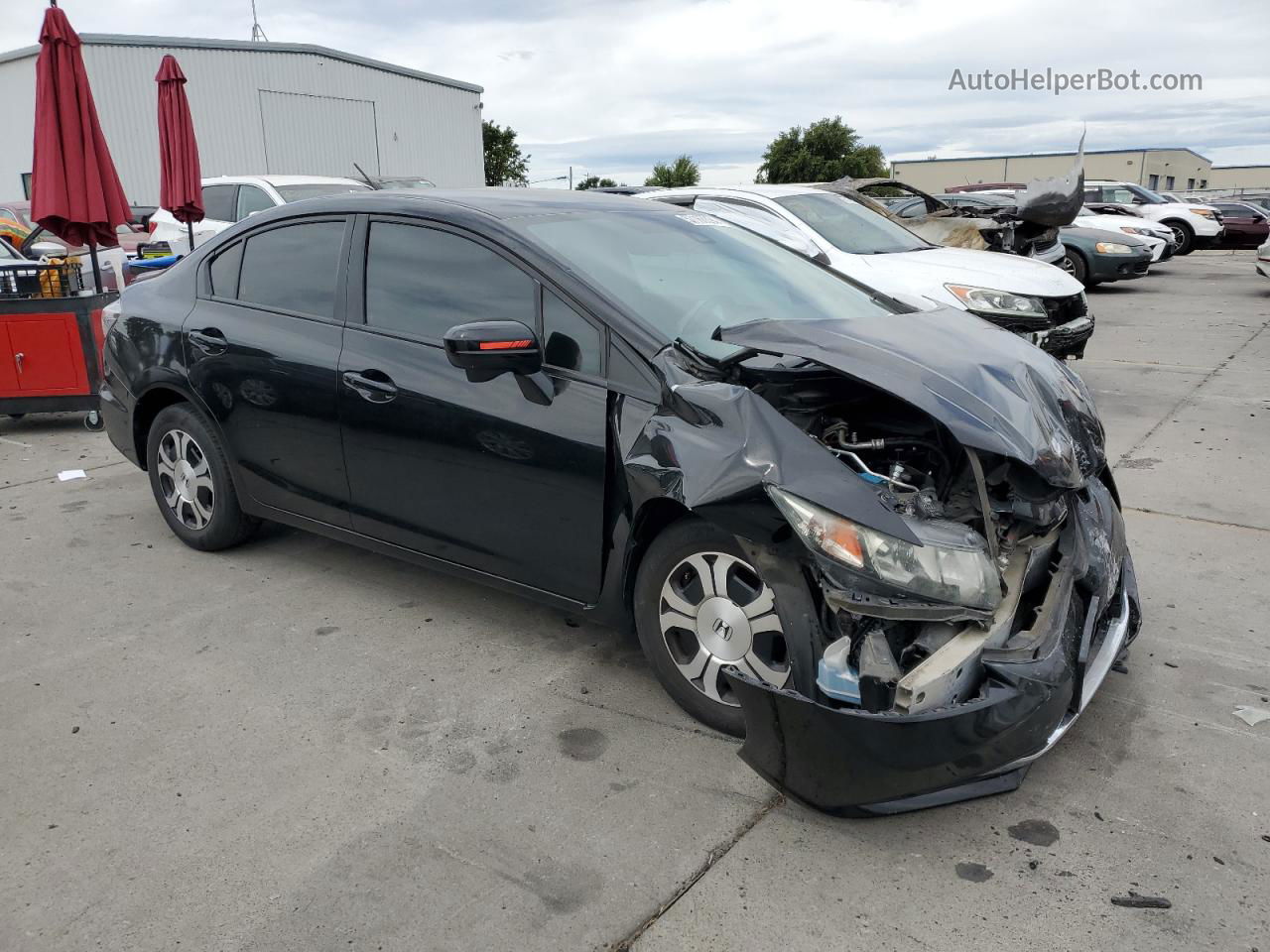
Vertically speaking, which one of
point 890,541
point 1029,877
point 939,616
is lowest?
point 1029,877

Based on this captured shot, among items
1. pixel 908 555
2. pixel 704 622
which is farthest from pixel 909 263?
pixel 908 555

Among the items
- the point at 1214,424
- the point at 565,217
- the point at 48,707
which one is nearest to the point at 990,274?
the point at 1214,424

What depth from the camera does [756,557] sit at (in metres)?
2.72

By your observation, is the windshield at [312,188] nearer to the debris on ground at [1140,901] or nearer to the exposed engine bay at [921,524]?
the exposed engine bay at [921,524]

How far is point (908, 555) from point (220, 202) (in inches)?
455

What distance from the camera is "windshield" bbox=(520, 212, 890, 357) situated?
11.0 ft

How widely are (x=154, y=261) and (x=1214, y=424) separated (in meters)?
10.7

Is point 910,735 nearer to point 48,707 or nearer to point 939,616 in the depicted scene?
point 939,616

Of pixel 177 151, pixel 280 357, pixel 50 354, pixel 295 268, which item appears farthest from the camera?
pixel 177 151

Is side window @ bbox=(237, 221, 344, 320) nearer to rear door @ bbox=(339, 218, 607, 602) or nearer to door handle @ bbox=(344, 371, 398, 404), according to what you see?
rear door @ bbox=(339, 218, 607, 602)

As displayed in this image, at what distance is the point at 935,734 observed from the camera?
237cm

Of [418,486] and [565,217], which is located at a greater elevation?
[565,217]

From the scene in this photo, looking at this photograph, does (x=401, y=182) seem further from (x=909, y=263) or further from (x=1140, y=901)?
(x=1140, y=901)

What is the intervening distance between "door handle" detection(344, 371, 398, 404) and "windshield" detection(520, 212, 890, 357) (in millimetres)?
762
